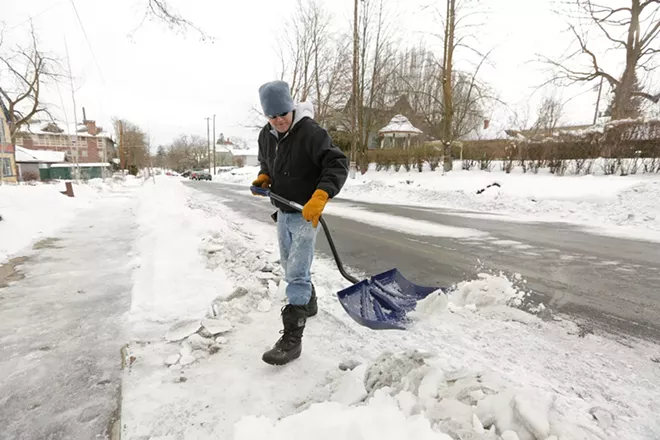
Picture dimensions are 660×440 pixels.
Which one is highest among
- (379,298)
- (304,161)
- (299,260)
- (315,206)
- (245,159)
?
(245,159)

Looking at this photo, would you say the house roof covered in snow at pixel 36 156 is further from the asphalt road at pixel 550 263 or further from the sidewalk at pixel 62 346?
the asphalt road at pixel 550 263

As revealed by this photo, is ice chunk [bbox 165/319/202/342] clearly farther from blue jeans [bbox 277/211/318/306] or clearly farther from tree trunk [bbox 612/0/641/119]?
tree trunk [bbox 612/0/641/119]

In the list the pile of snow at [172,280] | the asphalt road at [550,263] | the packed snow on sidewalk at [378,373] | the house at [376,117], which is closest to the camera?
the packed snow on sidewalk at [378,373]

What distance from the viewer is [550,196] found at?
9633 mm

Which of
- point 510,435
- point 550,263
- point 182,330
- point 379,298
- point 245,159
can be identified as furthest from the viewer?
point 245,159

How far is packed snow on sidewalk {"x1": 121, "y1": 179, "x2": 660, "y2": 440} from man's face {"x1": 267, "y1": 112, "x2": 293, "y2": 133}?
60.0 inches

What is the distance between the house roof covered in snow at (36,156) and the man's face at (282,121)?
5210 centimetres

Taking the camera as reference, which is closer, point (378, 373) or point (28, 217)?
point (378, 373)

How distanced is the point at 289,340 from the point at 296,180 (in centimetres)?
107

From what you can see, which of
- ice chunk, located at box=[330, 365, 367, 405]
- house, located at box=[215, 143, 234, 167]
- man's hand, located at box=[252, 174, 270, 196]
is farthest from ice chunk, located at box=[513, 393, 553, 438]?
house, located at box=[215, 143, 234, 167]

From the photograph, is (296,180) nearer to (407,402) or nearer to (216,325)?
(216,325)

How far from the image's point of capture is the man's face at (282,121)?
209 cm

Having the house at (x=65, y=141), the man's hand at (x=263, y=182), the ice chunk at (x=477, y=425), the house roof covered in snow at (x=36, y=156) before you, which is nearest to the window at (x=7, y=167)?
the house roof covered in snow at (x=36, y=156)

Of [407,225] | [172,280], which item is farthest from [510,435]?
[407,225]
